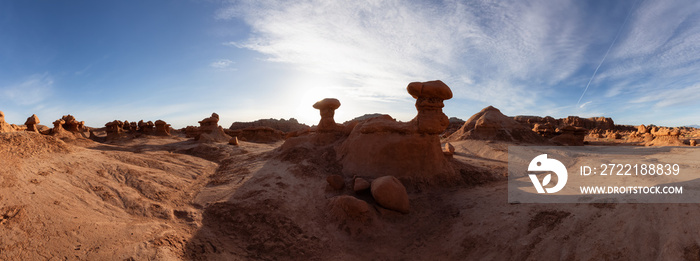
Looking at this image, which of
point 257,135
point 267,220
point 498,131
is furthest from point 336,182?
point 257,135

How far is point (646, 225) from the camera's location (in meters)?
3.75

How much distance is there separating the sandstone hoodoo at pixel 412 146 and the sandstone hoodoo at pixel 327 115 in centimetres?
285

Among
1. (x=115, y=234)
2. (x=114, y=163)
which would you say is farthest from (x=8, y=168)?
(x=115, y=234)

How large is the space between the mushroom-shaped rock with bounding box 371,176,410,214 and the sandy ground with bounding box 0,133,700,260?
188 millimetres

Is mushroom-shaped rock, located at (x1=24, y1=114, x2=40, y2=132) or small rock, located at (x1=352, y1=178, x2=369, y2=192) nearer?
small rock, located at (x1=352, y1=178, x2=369, y2=192)

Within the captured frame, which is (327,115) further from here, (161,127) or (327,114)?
(161,127)

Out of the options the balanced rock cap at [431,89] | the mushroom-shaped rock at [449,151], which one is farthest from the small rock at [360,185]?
the mushroom-shaped rock at [449,151]

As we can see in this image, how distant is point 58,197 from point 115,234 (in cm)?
181

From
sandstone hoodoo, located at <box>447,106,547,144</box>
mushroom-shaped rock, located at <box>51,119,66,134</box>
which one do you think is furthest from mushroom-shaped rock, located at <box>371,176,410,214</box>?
mushroom-shaped rock, located at <box>51,119,66,134</box>

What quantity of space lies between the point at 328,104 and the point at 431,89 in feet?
14.5

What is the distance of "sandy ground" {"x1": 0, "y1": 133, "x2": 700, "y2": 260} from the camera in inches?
145

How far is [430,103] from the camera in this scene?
8633 mm

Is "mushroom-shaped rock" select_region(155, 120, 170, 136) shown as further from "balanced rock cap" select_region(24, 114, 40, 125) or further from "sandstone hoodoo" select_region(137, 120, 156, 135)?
"balanced rock cap" select_region(24, 114, 40, 125)

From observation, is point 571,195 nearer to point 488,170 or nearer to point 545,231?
point 545,231
